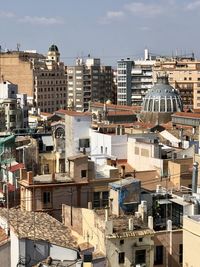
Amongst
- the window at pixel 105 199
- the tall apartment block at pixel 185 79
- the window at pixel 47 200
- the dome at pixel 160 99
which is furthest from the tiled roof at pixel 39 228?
the tall apartment block at pixel 185 79

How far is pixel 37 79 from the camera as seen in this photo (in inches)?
4048

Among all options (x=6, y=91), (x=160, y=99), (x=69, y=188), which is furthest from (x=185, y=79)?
(x=69, y=188)

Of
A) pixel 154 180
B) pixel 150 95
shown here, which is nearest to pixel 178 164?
pixel 154 180

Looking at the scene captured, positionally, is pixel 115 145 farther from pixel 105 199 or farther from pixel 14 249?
pixel 14 249

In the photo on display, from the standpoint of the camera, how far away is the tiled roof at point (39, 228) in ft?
68.4

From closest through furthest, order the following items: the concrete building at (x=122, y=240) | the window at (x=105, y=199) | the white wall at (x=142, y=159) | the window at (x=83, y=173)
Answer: the concrete building at (x=122, y=240)
the window at (x=83, y=173)
the window at (x=105, y=199)
the white wall at (x=142, y=159)

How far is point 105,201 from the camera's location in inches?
1091

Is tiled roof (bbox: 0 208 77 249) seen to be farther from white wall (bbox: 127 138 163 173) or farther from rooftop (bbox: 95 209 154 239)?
white wall (bbox: 127 138 163 173)

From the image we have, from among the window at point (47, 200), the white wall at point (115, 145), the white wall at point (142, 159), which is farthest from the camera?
the white wall at point (115, 145)

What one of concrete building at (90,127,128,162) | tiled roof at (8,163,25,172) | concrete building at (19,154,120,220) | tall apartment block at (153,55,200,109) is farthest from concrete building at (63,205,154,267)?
tall apartment block at (153,55,200,109)

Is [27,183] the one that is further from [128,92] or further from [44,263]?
[128,92]

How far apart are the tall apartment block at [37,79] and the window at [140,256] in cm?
7815

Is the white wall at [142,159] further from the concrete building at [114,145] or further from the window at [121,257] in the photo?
the window at [121,257]

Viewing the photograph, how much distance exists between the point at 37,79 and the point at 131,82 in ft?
61.2
